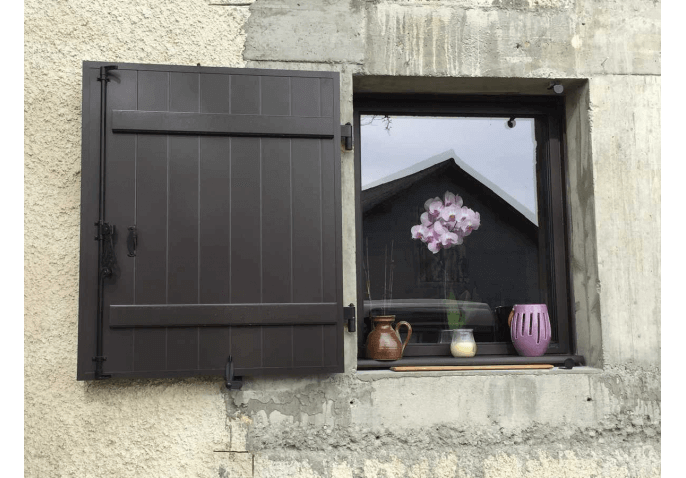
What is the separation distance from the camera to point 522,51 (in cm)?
282

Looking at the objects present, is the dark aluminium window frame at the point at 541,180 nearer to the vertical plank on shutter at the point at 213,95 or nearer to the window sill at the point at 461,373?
the window sill at the point at 461,373

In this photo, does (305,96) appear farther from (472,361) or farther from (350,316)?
(472,361)

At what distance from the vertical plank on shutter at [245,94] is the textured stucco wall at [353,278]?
14cm

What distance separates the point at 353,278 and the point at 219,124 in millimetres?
872

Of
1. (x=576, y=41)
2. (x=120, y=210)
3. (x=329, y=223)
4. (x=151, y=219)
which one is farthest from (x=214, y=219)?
(x=576, y=41)

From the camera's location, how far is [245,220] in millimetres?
2545

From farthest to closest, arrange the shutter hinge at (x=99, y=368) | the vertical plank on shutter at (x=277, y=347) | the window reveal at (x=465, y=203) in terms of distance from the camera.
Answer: the window reveal at (x=465, y=203), the vertical plank on shutter at (x=277, y=347), the shutter hinge at (x=99, y=368)

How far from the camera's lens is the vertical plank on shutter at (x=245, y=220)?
2.52 m

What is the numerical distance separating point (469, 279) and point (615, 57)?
4.05 feet

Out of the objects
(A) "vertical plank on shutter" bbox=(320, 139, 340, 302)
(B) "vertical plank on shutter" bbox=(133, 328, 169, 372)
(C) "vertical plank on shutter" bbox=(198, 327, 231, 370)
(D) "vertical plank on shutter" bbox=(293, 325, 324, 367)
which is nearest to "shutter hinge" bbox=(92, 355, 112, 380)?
(B) "vertical plank on shutter" bbox=(133, 328, 169, 372)

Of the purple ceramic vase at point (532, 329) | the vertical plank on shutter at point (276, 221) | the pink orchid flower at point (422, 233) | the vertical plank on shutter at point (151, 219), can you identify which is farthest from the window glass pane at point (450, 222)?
the vertical plank on shutter at point (151, 219)

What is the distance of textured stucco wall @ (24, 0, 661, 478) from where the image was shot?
251 cm

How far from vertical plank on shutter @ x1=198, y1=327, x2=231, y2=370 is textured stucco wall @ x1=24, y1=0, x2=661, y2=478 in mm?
124

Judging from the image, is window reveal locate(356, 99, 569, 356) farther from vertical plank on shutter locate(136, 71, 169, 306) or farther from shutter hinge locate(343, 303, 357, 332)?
vertical plank on shutter locate(136, 71, 169, 306)
